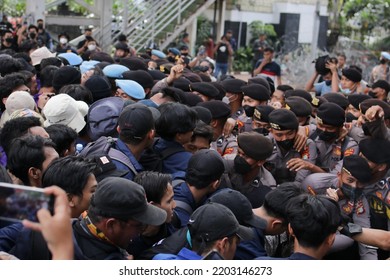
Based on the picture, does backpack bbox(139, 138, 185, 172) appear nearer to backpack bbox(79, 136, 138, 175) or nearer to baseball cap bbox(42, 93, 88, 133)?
backpack bbox(79, 136, 138, 175)

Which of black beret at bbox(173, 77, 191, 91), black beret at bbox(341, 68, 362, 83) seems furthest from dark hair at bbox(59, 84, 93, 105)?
black beret at bbox(341, 68, 362, 83)

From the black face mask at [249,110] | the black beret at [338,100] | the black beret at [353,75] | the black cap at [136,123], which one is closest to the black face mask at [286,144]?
the black face mask at [249,110]

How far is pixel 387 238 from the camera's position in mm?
3631

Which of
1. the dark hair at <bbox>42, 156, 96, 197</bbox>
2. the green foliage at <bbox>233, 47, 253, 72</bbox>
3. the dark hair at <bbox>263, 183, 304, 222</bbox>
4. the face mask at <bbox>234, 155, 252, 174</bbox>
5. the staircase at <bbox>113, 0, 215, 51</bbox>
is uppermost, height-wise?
the dark hair at <bbox>42, 156, 96, 197</bbox>

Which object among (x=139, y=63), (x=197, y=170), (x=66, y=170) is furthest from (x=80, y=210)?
(x=139, y=63)

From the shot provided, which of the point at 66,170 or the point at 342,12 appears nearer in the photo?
the point at 66,170

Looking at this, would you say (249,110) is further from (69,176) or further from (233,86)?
(69,176)

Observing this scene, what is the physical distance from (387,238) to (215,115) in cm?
211

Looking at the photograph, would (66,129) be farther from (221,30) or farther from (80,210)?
(221,30)

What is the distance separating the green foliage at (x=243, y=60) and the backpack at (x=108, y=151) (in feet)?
58.5

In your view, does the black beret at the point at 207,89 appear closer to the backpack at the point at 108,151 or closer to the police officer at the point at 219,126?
the police officer at the point at 219,126

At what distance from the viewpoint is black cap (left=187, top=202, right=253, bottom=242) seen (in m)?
2.92

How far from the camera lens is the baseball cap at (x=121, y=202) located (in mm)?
2807

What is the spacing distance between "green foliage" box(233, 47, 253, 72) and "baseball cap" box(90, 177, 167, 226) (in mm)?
19138
